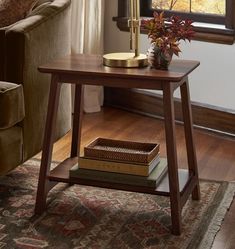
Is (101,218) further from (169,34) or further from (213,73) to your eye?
(213,73)

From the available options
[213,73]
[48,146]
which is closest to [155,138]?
[213,73]

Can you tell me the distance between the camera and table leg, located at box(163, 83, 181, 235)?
204cm

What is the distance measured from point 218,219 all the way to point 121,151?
1.45 ft

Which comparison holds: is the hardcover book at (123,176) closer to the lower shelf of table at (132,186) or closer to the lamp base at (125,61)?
the lower shelf of table at (132,186)

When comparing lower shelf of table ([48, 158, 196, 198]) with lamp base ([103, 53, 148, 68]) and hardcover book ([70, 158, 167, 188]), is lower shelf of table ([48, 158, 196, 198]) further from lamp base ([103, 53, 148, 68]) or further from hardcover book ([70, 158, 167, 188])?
lamp base ([103, 53, 148, 68])

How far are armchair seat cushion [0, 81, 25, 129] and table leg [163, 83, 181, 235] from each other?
583 millimetres

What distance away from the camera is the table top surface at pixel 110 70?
6.70 ft

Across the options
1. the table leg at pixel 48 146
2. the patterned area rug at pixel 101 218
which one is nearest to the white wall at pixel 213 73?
the patterned area rug at pixel 101 218

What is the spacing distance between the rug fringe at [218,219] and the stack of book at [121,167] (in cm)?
25

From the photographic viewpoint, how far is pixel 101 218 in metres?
2.25

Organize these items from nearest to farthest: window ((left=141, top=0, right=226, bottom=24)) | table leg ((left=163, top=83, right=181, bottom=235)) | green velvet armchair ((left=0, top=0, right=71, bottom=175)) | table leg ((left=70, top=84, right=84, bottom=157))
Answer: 1. table leg ((left=163, top=83, right=181, bottom=235))
2. green velvet armchair ((left=0, top=0, right=71, bottom=175))
3. table leg ((left=70, top=84, right=84, bottom=157))
4. window ((left=141, top=0, right=226, bottom=24))

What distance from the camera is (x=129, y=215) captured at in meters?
2.29

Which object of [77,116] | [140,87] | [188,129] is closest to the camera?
[140,87]

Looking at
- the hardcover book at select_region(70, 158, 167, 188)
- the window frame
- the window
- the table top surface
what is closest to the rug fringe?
the hardcover book at select_region(70, 158, 167, 188)
